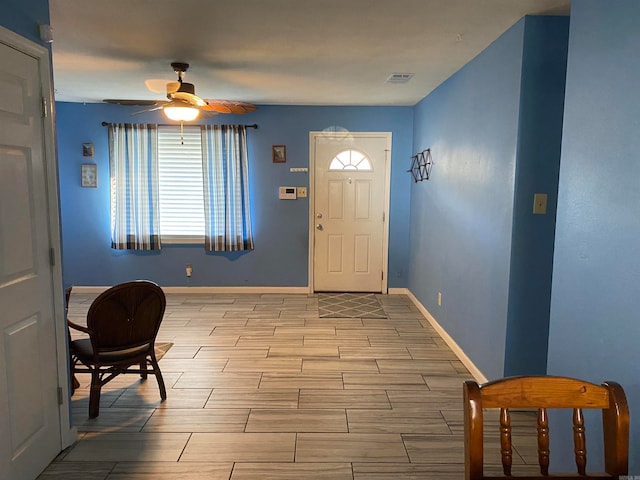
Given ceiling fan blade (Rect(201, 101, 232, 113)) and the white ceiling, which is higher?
the white ceiling

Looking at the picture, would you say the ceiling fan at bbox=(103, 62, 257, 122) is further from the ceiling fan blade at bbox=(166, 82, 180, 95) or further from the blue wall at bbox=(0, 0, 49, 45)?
the blue wall at bbox=(0, 0, 49, 45)

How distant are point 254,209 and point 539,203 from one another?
3.81 m

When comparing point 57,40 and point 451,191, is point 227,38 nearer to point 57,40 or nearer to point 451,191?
point 57,40

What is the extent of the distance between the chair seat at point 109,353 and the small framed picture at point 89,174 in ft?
11.2

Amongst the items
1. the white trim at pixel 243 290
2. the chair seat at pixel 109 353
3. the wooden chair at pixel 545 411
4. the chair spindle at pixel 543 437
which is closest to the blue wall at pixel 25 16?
the chair seat at pixel 109 353

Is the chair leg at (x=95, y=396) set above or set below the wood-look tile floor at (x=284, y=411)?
above

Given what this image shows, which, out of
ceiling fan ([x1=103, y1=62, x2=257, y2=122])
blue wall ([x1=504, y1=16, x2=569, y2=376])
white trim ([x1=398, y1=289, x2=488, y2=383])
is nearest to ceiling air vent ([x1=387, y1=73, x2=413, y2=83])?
blue wall ([x1=504, y1=16, x2=569, y2=376])

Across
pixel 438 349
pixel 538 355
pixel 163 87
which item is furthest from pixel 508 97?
pixel 163 87

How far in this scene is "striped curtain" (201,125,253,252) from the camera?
5.62m

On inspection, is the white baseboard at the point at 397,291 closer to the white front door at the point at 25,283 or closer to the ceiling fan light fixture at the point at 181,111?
the ceiling fan light fixture at the point at 181,111

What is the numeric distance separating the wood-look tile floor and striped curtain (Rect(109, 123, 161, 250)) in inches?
71.9

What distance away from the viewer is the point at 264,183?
18.9ft

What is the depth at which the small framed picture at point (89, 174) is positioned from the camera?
5641 millimetres

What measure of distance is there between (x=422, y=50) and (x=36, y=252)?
115 inches
